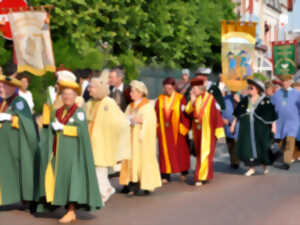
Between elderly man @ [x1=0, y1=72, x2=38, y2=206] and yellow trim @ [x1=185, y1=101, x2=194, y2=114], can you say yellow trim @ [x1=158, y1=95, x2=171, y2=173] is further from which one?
elderly man @ [x1=0, y1=72, x2=38, y2=206]

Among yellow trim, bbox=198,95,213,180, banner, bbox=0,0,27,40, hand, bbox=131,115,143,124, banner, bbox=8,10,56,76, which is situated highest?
banner, bbox=0,0,27,40

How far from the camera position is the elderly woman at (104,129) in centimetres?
751

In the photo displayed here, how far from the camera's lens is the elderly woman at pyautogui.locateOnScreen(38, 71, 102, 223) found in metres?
6.62

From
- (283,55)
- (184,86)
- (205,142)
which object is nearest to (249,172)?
(205,142)

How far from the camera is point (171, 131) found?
9.85 m

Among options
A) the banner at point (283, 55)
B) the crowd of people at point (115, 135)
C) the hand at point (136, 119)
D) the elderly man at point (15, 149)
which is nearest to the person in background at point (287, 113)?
the crowd of people at point (115, 135)

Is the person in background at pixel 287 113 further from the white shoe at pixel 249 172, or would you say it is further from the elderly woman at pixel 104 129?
the elderly woman at pixel 104 129

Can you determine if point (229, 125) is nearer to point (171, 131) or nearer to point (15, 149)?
point (171, 131)

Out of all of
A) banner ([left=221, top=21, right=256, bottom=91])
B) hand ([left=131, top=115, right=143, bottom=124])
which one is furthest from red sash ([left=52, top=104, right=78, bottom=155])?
banner ([left=221, top=21, right=256, bottom=91])

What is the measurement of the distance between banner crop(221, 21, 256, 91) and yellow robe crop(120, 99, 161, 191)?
6231 millimetres

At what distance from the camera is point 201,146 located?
988cm

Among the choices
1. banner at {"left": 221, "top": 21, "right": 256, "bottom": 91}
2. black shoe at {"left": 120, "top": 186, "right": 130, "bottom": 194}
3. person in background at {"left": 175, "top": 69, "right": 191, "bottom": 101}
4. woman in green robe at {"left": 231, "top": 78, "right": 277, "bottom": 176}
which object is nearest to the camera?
black shoe at {"left": 120, "top": 186, "right": 130, "bottom": 194}

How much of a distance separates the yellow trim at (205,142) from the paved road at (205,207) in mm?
259

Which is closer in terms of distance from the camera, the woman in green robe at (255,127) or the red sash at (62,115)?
the red sash at (62,115)
